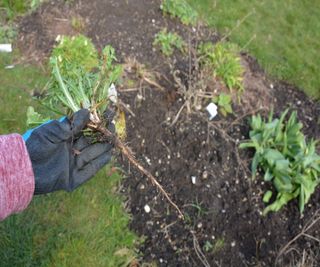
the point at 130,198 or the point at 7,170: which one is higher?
the point at 7,170

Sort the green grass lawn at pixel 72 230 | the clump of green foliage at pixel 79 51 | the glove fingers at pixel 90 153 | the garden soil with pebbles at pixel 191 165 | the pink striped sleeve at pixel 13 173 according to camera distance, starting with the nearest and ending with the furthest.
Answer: the pink striped sleeve at pixel 13 173 → the glove fingers at pixel 90 153 → the green grass lawn at pixel 72 230 → the garden soil with pebbles at pixel 191 165 → the clump of green foliage at pixel 79 51

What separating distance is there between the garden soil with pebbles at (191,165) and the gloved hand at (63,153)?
3.16 feet

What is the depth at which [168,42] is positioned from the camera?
4.06 metres

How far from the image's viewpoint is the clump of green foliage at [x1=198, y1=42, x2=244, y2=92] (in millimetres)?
3865

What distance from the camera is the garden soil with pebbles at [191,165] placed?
3.08m

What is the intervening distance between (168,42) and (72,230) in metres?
2.00

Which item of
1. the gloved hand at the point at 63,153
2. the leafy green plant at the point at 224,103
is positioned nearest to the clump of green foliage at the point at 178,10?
the leafy green plant at the point at 224,103

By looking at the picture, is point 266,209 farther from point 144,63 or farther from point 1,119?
point 1,119

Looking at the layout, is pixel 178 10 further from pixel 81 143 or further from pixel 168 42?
pixel 81 143

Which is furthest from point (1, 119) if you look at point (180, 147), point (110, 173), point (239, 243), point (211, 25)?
point (211, 25)

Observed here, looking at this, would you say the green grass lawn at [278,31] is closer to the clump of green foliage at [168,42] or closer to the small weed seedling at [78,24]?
the clump of green foliage at [168,42]

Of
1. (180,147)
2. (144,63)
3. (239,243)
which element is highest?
(144,63)

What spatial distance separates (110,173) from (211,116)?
1.01 meters

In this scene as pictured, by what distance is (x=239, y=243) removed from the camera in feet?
10.2
